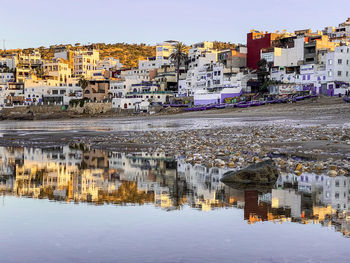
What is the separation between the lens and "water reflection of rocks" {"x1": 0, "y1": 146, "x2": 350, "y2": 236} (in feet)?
26.5

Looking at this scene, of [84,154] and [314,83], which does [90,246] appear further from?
Answer: [314,83]

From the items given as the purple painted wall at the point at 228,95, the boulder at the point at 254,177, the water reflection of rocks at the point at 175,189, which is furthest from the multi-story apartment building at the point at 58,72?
the boulder at the point at 254,177

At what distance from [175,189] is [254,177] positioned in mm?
2118

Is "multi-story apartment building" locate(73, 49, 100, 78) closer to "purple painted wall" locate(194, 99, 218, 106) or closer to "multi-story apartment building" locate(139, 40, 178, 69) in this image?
"multi-story apartment building" locate(139, 40, 178, 69)

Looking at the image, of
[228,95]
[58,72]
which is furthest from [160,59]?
Result: [228,95]

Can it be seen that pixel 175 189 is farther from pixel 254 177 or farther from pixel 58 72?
pixel 58 72

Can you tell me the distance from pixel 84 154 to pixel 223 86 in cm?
6666

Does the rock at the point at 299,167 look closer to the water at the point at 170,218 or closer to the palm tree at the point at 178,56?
the water at the point at 170,218

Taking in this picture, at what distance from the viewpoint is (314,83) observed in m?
71.2

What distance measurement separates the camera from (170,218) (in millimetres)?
7523

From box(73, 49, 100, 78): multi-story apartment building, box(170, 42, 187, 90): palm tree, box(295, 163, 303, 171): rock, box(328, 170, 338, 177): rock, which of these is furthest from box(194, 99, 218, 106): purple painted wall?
box(328, 170, 338, 177): rock

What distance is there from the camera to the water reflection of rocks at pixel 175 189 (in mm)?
8078

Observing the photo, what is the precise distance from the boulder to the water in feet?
1.04

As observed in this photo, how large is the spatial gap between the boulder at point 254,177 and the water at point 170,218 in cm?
32
